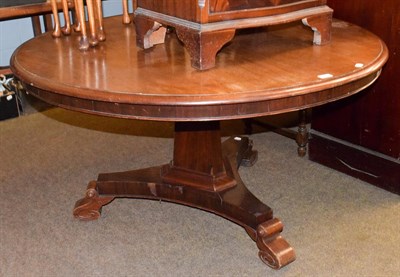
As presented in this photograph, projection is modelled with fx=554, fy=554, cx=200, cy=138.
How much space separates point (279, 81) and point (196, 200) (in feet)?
2.45

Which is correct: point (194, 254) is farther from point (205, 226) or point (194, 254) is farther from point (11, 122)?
point (11, 122)

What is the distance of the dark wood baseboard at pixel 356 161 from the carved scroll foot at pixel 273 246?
0.64 meters

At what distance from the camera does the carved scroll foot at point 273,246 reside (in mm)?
1811

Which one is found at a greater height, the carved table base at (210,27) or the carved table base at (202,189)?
the carved table base at (210,27)

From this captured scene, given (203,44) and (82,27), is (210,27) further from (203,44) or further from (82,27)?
(82,27)

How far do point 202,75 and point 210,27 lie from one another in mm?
133

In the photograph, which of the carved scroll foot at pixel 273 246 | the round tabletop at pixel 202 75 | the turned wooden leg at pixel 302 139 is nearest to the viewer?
the round tabletop at pixel 202 75

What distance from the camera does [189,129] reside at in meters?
2.00

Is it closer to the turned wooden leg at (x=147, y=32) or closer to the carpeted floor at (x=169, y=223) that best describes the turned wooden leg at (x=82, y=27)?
the turned wooden leg at (x=147, y=32)

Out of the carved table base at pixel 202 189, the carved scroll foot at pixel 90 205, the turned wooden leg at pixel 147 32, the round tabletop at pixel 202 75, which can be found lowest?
the carved scroll foot at pixel 90 205

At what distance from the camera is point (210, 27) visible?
1482 mm

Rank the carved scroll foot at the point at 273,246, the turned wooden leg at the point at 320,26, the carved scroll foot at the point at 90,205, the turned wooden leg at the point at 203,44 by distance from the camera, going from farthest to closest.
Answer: the carved scroll foot at the point at 90,205, the carved scroll foot at the point at 273,246, the turned wooden leg at the point at 320,26, the turned wooden leg at the point at 203,44

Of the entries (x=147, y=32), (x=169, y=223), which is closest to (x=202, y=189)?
(x=169, y=223)

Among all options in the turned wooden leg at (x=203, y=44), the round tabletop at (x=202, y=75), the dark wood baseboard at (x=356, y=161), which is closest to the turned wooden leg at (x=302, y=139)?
the dark wood baseboard at (x=356, y=161)
